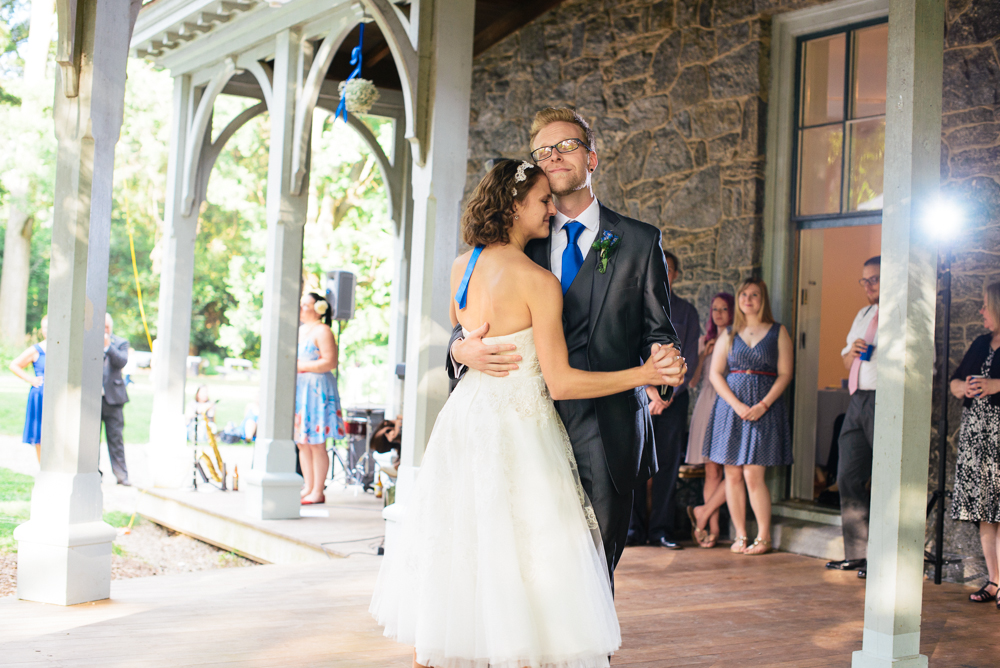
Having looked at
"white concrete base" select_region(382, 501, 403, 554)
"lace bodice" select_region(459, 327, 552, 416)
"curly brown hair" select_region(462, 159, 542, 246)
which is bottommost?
"white concrete base" select_region(382, 501, 403, 554)

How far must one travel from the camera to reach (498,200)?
96.7 inches

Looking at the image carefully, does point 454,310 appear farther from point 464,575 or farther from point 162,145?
point 162,145

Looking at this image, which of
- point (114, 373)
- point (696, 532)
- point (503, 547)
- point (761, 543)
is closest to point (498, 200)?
point (503, 547)

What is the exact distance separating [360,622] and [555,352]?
6.98ft

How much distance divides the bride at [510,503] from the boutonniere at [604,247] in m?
0.14

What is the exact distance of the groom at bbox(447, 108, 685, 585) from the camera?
250 centimetres

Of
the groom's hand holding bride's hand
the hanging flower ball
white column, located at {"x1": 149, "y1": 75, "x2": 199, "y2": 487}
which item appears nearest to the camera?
the groom's hand holding bride's hand

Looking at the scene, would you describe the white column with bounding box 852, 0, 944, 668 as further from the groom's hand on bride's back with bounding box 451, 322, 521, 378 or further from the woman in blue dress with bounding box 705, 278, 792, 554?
the woman in blue dress with bounding box 705, 278, 792, 554

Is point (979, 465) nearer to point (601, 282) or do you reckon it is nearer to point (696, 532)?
point (696, 532)

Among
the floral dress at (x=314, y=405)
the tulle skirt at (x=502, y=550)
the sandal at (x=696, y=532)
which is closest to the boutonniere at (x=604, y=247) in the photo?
the tulle skirt at (x=502, y=550)

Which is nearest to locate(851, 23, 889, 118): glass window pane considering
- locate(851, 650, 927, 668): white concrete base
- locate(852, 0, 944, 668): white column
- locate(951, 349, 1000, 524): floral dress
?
locate(951, 349, 1000, 524): floral dress

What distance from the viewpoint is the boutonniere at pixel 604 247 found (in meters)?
2.51

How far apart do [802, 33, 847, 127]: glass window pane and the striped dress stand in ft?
4.87

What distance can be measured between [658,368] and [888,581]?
1572 mm
